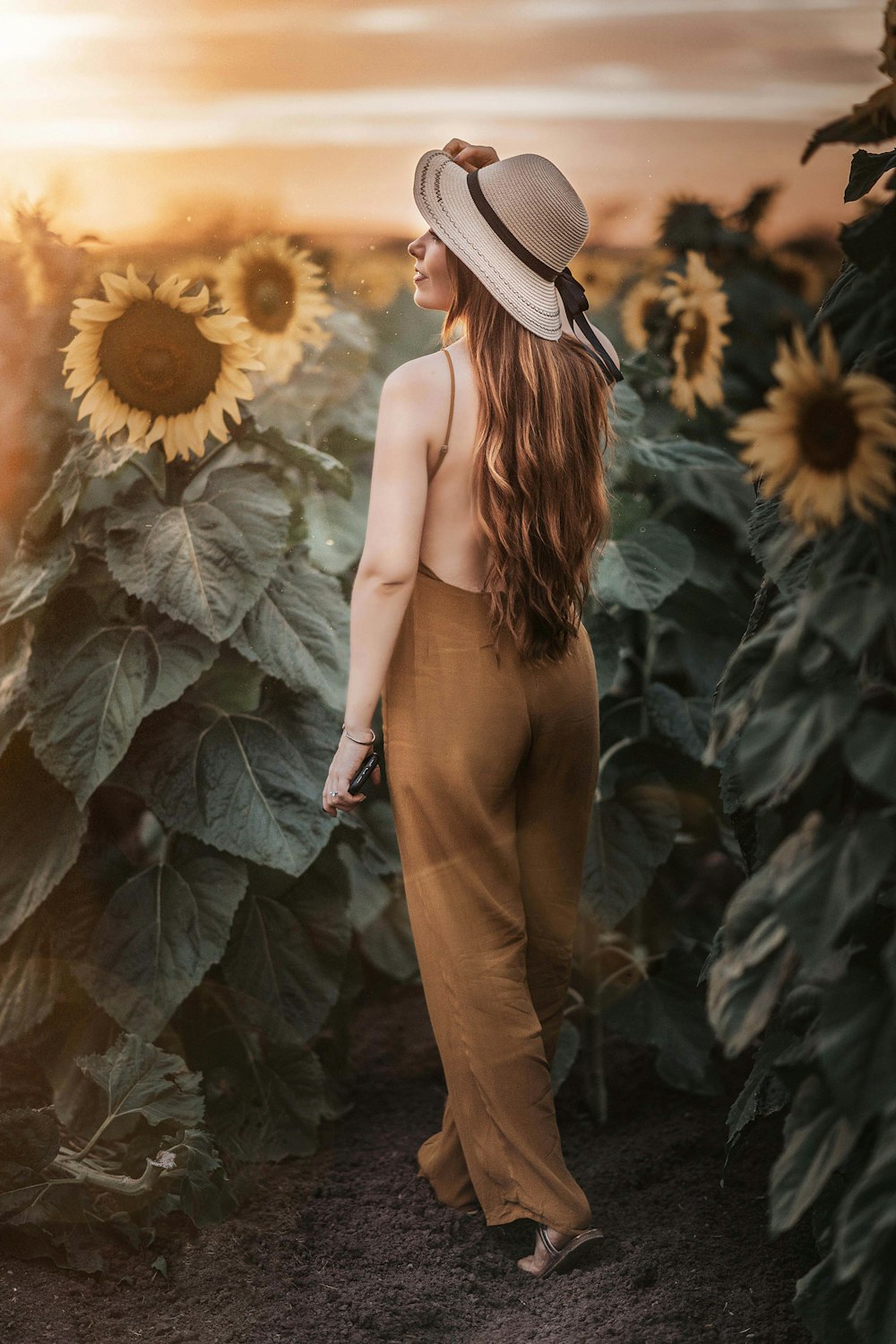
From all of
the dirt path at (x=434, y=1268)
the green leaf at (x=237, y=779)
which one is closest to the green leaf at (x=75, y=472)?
the green leaf at (x=237, y=779)

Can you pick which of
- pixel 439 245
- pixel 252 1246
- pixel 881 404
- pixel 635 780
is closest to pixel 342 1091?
pixel 252 1246

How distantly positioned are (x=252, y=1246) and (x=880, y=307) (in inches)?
62.7

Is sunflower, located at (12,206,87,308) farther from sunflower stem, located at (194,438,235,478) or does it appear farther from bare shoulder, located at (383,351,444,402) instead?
bare shoulder, located at (383,351,444,402)

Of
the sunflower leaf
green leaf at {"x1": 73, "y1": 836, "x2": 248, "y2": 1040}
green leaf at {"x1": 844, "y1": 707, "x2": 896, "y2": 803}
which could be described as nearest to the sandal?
green leaf at {"x1": 73, "y1": 836, "x2": 248, "y2": 1040}

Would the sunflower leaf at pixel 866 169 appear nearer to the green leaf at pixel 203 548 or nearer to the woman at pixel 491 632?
the woman at pixel 491 632

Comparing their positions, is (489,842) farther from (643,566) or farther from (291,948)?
(643,566)

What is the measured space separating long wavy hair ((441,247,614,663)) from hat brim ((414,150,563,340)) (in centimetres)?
3

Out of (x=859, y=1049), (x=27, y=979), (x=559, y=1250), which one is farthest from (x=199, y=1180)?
(x=859, y=1049)

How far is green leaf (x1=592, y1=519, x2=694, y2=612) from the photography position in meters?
2.22

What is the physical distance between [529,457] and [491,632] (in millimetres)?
250

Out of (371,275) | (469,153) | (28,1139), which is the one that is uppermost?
(469,153)

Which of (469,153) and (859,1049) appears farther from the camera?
(469,153)

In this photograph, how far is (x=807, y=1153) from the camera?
3.84ft

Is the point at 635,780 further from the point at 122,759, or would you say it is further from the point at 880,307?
the point at 880,307
